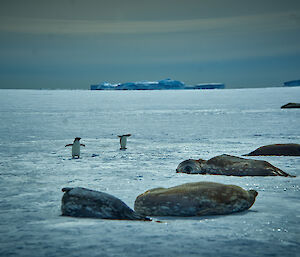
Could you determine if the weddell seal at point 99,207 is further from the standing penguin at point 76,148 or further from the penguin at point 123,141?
the penguin at point 123,141

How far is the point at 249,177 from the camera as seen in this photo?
8320 mm

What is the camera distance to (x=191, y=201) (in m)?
5.45

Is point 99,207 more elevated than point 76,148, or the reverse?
point 76,148

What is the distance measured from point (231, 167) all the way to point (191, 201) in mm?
3358

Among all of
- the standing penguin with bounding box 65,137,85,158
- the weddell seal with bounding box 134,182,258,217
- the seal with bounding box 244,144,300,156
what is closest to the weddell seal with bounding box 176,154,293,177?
the seal with bounding box 244,144,300,156

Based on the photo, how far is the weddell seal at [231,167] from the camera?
8.46m

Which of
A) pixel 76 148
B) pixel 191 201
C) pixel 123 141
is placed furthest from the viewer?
pixel 123 141

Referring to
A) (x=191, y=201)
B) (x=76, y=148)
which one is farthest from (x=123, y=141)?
(x=191, y=201)

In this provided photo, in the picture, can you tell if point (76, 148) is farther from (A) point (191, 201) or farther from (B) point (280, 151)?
(A) point (191, 201)

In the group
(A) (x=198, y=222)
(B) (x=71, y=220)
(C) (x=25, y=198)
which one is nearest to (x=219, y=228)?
(A) (x=198, y=222)

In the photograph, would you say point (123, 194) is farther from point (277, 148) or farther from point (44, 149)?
point (44, 149)

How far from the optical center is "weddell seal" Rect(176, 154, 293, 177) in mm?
8463

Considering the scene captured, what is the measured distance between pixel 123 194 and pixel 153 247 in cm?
277

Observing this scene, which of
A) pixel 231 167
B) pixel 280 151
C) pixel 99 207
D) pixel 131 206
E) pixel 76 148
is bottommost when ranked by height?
pixel 131 206
